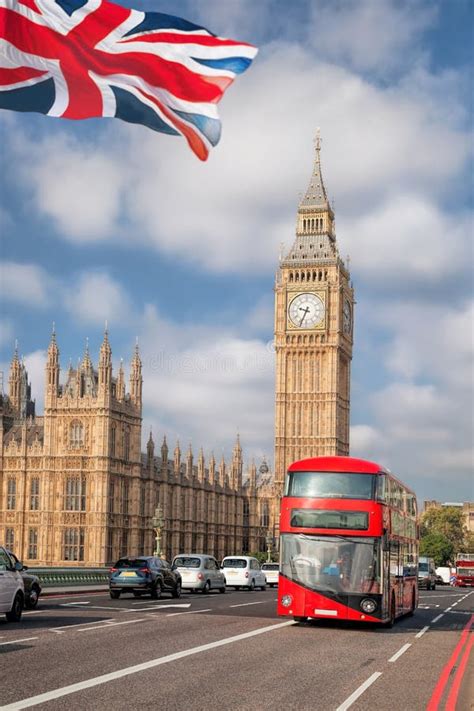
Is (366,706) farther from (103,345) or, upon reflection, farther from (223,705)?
(103,345)

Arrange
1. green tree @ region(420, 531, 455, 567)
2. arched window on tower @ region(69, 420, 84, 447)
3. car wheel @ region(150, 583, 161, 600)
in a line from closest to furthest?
car wheel @ region(150, 583, 161, 600) < arched window on tower @ region(69, 420, 84, 447) < green tree @ region(420, 531, 455, 567)

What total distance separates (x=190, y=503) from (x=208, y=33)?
75.7m

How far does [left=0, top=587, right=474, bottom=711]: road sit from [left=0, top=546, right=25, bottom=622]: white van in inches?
14.3

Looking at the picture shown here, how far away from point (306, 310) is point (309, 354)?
4.62 metres

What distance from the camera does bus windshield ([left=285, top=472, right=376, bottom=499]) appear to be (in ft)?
79.7

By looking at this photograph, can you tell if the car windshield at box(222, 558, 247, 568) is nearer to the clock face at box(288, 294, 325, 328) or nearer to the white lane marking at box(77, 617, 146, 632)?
the white lane marking at box(77, 617, 146, 632)

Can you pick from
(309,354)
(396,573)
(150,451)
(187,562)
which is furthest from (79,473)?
(396,573)

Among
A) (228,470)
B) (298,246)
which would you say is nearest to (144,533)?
(228,470)

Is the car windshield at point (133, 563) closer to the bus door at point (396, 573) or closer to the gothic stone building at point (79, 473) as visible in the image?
the bus door at point (396, 573)

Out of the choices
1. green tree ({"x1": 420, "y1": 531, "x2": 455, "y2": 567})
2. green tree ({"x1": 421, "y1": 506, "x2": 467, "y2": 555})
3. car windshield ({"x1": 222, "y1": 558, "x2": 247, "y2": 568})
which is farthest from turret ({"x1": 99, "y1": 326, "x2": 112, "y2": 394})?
green tree ({"x1": 421, "y1": 506, "x2": 467, "y2": 555})

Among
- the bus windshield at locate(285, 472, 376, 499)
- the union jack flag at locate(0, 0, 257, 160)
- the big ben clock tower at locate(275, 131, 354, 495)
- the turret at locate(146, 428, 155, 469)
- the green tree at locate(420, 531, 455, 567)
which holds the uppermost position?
the big ben clock tower at locate(275, 131, 354, 495)

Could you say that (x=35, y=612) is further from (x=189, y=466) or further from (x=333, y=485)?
(x=189, y=466)

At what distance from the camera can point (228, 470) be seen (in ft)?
355

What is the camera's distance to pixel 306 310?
112m
